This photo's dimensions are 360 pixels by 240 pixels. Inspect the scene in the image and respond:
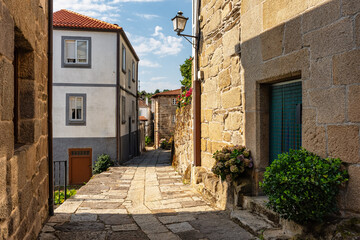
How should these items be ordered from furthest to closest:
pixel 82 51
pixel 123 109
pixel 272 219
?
pixel 123 109
pixel 82 51
pixel 272 219

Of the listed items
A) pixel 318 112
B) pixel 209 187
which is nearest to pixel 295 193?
pixel 318 112

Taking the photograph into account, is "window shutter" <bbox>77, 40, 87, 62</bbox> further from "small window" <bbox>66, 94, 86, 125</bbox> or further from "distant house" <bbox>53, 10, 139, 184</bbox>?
"small window" <bbox>66, 94, 86, 125</bbox>

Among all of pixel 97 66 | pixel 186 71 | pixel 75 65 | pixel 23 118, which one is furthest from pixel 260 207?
pixel 75 65

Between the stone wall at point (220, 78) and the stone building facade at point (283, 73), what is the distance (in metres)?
0.02

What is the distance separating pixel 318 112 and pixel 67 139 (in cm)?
1147

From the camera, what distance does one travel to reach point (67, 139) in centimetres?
1230

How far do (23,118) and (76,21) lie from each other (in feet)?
35.7

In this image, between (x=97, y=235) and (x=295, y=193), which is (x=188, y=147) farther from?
(x=295, y=193)

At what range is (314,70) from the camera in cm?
273

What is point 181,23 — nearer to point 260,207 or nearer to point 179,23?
point 179,23

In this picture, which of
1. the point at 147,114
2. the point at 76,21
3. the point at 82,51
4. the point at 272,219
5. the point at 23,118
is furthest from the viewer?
the point at 147,114

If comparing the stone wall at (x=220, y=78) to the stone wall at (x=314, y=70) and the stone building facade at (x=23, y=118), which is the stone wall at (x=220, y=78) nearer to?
the stone wall at (x=314, y=70)

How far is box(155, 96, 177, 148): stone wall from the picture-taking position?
27469 mm

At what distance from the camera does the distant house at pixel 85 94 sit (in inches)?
480
